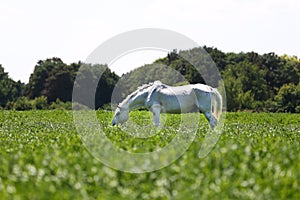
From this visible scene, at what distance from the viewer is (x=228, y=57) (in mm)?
101562

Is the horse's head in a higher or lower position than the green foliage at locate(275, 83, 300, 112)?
lower

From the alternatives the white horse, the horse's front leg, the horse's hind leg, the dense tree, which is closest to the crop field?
the horse's front leg

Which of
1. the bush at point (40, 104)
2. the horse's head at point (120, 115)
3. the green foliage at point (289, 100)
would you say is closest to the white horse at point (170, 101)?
the horse's head at point (120, 115)

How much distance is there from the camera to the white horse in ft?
73.9

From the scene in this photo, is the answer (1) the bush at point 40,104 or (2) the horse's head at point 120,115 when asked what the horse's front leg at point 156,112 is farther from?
(1) the bush at point 40,104

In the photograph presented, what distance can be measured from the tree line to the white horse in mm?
35681

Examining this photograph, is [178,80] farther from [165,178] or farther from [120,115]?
[165,178]

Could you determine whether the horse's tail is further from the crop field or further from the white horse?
the crop field

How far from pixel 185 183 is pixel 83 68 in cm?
6680

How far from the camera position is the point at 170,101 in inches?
907

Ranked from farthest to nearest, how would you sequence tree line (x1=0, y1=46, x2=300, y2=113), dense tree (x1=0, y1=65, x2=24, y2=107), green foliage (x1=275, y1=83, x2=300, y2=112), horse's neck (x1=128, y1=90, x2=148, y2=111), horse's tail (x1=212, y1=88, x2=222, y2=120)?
dense tree (x1=0, y1=65, x2=24, y2=107) < green foliage (x1=275, y1=83, x2=300, y2=112) < tree line (x1=0, y1=46, x2=300, y2=113) < horse's tail (x1=212, y1=88, x2=222, y2=120) < horse's neck (x1=128, y1=90, x2=148, y2=111)

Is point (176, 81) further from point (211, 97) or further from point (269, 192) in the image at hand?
point (269, 192)

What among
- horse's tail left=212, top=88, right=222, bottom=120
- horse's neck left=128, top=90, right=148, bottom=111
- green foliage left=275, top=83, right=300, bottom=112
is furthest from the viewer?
green foliage left=275, top=83, right=300, bottom=112

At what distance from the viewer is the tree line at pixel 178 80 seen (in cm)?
7169
